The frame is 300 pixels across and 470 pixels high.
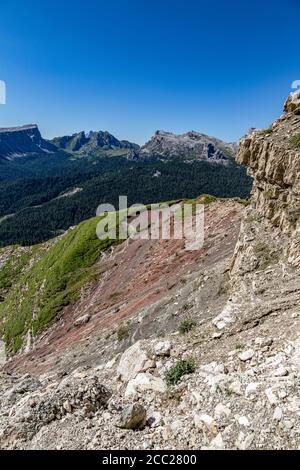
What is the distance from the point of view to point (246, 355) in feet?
41.7

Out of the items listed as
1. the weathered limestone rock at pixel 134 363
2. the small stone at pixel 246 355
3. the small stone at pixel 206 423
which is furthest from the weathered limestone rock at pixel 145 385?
the small stone at pixel 246 355

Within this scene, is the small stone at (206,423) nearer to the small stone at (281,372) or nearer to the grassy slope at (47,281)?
the small stone at (281,372)

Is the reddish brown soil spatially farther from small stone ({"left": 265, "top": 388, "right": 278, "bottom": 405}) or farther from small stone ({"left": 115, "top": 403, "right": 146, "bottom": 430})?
small stone ({"left": 265, "top": 388, "right": 278, "bottom": 405})

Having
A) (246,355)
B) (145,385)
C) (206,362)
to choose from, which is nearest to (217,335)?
(206,362)

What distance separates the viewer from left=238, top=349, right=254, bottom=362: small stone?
12595 mm

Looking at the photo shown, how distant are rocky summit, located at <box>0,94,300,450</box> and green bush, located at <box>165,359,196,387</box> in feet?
0.16

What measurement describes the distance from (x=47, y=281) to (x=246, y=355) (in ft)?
206

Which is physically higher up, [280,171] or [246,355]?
[280,171]

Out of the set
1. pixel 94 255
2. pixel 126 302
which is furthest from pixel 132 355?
pixel 94 255

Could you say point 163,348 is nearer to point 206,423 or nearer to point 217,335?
point 217,335

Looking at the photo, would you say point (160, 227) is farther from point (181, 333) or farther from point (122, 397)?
point (122, 397)

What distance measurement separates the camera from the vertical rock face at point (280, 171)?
66.2 feet

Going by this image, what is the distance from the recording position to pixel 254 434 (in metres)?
9.14
